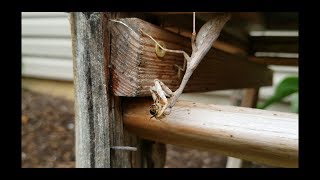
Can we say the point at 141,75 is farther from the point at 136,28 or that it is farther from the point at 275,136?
the point at 275,136

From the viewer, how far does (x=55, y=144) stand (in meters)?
3.37

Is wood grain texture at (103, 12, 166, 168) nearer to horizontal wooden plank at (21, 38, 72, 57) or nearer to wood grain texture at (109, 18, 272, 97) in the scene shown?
wood grain texture at (109, 18, 272, 97)

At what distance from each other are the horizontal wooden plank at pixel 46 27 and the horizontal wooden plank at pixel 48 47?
6cm

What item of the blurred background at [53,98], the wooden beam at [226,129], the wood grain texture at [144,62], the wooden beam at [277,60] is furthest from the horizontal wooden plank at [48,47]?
the wooden beam at [226,129]

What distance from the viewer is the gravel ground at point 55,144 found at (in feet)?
10.00

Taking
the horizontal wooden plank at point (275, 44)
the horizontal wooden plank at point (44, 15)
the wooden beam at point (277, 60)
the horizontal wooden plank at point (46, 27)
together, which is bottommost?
the wooden beam at point (277, 60)

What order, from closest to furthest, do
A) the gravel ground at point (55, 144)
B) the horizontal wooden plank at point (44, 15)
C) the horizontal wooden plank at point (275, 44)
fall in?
1. the horizontal wooden plank at point (275, 44)
2. the gravel ground at point (55, 144)
3. the horizontal wooden plank at point (44, 15)

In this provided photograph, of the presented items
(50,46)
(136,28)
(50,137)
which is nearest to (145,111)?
(136,28)

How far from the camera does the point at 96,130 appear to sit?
3.69 ft

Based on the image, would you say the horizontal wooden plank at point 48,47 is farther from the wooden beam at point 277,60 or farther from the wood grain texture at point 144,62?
the wood grain texture at point 144,62

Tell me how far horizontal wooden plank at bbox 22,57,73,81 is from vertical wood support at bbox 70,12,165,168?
133 inches

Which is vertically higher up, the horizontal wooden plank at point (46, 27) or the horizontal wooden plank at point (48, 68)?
the horizontal wooden plank at point (46, 27)

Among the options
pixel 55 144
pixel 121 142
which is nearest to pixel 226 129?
pixel 121 142
